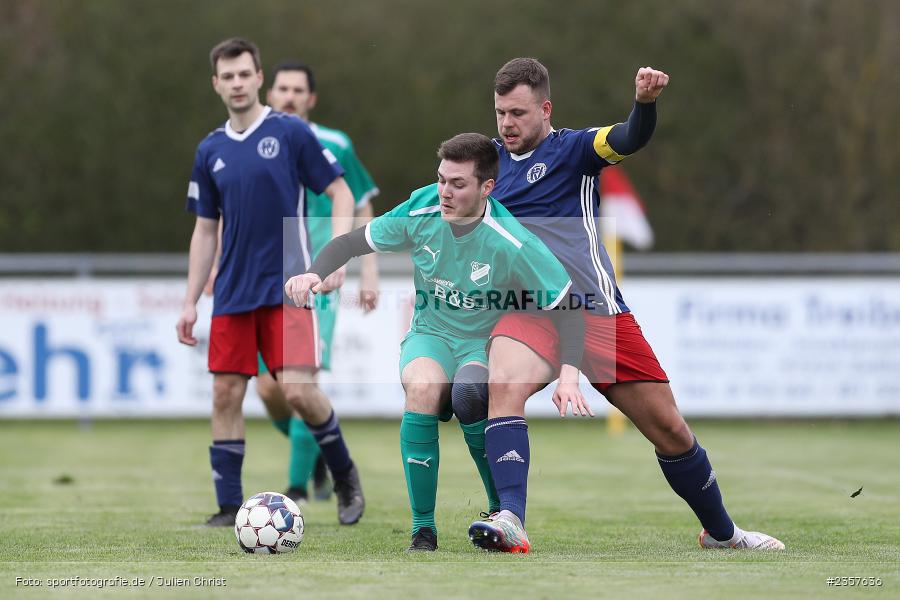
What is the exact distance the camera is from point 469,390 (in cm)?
582

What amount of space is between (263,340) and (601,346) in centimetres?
213

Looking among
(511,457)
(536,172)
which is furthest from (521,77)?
(511,457)

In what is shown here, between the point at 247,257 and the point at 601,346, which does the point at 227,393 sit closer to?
the point at 247,257

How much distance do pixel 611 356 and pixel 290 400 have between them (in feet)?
7.16

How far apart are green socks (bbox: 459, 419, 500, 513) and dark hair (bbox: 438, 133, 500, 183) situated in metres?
1.06

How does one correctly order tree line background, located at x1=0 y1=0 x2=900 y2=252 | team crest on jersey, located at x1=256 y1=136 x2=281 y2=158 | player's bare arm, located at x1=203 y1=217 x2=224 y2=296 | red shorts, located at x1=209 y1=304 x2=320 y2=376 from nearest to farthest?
red shorts, located at x1=209 y1=304 x2=320 y2=376 < team crest on jersey, located at x1=256 y1=136 x2=281 y2=158 < player's bare arm, located at x1=203 y1=217 x2=224 y2=296 < tree line background, located at x1=0 y1=0 x2=900 y2=252

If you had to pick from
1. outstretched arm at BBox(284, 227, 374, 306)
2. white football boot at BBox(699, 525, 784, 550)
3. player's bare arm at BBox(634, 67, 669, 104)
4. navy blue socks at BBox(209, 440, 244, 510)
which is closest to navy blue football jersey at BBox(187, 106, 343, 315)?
navy blue socks at BBox(209, 440, 244, 510)

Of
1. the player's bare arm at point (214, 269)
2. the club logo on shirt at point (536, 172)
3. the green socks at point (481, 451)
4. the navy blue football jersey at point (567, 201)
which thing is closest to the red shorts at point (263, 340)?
the player's bare arm at point (214, 269)

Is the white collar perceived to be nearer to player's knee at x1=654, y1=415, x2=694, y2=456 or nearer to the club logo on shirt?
the club logo on shirt

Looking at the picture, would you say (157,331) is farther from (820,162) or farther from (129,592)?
(129,592)

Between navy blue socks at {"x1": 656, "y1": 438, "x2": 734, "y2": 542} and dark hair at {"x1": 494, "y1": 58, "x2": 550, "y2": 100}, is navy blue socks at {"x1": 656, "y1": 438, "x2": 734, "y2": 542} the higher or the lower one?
the lower one

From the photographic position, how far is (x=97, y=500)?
8469 millimetres

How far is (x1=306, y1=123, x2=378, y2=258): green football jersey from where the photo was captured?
8672 mm

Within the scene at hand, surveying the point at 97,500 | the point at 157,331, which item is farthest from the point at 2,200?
the point at 97,500
